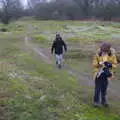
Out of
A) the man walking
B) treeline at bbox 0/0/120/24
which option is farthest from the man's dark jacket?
treeline at bbox 0/0/120/24

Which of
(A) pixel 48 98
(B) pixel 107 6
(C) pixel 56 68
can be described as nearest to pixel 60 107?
(A) pixel 48 98

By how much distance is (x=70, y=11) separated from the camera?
97.1m

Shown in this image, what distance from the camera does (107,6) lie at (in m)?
88.9

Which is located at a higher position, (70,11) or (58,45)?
(70,11)

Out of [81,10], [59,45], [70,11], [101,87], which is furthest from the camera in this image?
[81,10]

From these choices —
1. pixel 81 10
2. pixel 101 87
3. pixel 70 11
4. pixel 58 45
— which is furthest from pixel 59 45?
pixel 81 10

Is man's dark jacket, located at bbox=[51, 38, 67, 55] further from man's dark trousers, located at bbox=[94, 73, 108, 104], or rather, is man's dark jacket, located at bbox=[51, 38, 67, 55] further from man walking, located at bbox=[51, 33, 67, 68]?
man's dark trousers, located at bbox=[94, 73, 108, 104]

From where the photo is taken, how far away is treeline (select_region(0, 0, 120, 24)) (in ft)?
291

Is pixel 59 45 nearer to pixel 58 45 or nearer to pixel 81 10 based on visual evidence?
pixel 58 45

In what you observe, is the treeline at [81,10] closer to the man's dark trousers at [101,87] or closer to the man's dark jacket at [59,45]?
the man's dark jacket at [59,45]

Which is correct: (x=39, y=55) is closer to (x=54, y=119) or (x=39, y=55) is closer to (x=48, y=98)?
(x=48, y=98)

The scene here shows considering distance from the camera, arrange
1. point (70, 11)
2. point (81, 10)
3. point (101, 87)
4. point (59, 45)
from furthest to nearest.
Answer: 1. point (81, 10)
2. point (70, 11)
3. point (59, 45)
4. point (101, 87)

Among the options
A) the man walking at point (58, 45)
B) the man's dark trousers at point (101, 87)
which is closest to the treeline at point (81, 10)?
the man walking at point (58, 45)

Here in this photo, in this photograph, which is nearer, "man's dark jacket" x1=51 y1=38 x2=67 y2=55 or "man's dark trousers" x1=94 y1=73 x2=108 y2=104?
"man's dark trousers" x1=94 y1=73 x2=108 y2=104
